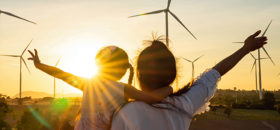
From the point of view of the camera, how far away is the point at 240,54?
4113 mm

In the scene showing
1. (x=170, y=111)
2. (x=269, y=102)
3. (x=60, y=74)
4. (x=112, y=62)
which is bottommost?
(x=269, y=102)

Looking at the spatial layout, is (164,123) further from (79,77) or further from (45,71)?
(45,71)

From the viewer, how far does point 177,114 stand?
363 centimetres

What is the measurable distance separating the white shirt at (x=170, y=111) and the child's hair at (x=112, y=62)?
145 centimetres

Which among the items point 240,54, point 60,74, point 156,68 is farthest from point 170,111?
point 60,74

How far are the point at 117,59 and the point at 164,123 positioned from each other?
1.89 meters

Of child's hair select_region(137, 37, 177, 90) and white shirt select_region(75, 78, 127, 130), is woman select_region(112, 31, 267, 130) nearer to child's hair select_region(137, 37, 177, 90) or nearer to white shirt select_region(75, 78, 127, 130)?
child's hair select_region(137, 37, 177, 90)

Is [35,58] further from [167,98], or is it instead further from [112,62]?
[167,98]

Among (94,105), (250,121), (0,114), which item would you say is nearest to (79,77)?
(94,105)

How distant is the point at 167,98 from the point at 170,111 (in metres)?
0.14

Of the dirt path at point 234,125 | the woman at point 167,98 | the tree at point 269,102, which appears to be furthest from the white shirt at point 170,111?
the tree at point 269,102

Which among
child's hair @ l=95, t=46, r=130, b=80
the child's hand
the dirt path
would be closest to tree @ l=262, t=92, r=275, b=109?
the dirt path

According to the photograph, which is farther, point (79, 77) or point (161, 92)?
point (79, 77)

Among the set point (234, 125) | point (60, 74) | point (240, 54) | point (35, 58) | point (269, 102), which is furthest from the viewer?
point (269, 102)
